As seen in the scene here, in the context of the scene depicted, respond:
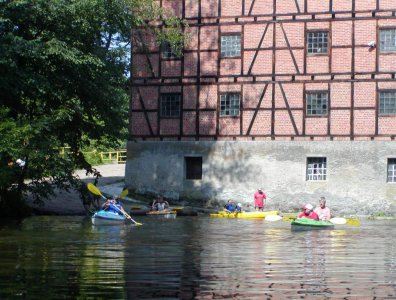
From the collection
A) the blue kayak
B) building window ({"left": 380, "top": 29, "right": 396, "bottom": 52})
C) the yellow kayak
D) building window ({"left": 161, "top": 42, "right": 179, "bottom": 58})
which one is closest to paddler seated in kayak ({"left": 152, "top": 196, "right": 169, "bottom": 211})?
the yellow kayak

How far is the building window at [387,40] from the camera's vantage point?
A: 132 feet

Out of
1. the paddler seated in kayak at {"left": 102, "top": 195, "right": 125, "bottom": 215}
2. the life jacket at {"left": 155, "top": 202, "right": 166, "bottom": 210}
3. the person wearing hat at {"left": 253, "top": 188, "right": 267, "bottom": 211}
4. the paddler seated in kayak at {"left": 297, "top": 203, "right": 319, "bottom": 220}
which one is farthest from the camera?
the person wearing hat at {"left": 253, "top": 188, "right": 267, "bottom": 211}

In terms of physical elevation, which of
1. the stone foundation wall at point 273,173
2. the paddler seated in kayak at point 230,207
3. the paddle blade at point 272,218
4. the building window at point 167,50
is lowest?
the paddle blade at point 272,218

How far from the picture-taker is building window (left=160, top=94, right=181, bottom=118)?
43.4m

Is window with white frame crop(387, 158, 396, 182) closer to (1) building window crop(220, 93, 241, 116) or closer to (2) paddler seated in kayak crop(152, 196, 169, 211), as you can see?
(1) building window crop(220, 93, 241, 116)

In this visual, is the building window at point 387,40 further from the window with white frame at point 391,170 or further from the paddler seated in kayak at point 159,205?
the paddler seated in kayak at point 159,205

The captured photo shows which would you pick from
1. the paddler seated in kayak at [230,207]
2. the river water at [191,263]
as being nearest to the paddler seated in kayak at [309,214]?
the river water at [191,263]

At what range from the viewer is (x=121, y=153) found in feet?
213

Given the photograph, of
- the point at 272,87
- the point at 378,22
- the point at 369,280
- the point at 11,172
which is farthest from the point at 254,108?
the point at 369,280

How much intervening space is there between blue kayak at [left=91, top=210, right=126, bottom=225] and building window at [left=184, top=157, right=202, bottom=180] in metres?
12.0

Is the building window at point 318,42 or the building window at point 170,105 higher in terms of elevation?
the building window at point 318,42

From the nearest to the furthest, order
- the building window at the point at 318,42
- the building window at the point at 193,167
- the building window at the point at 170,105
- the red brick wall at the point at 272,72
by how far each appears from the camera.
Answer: the red brick wall at the point at 272,72 → the building window at the point at 318,42 → the building window at the point at 193,167 → the building window at the point at 170,105

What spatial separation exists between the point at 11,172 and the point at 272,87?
656 inches

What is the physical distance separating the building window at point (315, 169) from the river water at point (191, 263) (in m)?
11.3
